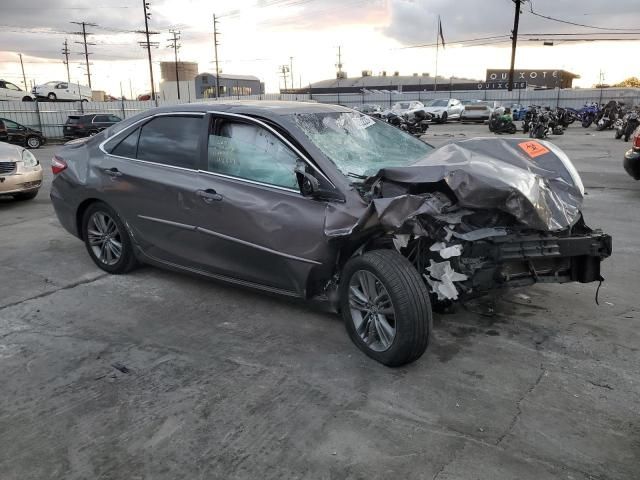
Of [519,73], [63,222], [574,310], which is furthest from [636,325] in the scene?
[519,73]

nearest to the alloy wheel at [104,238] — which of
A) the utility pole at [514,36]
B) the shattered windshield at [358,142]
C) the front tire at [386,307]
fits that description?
the shattered windshield at [358,142]

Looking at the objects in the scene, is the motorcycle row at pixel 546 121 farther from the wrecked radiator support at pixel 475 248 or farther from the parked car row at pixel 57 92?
the parked car row at pixel 57 92

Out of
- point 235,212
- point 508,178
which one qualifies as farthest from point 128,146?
point 508,178

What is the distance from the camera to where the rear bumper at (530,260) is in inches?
128

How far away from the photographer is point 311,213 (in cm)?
359

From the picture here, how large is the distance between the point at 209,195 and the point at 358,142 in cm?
122

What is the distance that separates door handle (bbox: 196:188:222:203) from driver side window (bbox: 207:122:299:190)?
171 millimetres

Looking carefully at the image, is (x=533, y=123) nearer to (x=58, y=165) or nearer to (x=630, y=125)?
(x=630, y=125)

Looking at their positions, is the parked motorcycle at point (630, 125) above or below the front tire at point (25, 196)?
above

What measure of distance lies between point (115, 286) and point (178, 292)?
2.06ft

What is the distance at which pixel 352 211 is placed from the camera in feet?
11.3

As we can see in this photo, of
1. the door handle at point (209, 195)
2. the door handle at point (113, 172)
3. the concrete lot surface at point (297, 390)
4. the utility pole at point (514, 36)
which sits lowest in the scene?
the concrete lot surface at point (297, 390)

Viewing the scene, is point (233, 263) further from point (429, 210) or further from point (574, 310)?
point (574, 310)

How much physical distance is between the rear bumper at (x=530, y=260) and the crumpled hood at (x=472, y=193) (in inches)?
4.9
